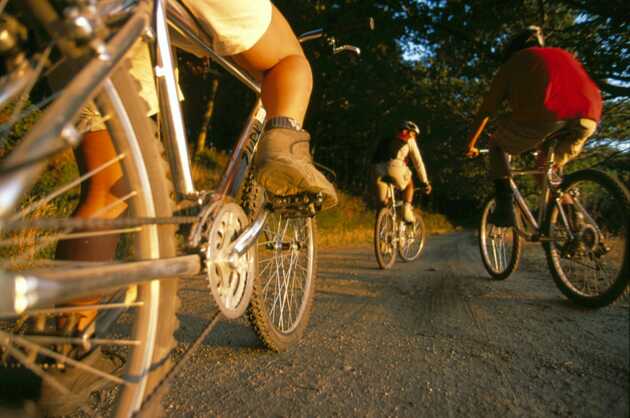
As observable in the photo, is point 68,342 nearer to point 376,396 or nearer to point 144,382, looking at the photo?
point 144,382

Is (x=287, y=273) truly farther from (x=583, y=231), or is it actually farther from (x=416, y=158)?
(x=416, y=158)

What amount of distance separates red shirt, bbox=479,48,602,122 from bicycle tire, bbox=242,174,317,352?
1753 millimetres

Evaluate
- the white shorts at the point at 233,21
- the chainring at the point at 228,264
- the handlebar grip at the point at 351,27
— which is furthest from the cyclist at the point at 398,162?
the white shorts at the point at 233,21

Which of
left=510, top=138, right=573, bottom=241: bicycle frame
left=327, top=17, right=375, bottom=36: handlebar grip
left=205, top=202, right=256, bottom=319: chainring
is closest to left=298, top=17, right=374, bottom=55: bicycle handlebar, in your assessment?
left=327, top=17, right=375, bottom=36: handlebar grip

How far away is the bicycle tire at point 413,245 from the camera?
644 cm

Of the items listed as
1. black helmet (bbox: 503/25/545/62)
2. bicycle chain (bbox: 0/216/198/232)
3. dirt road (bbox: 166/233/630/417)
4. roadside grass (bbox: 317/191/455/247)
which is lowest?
roadside grass (bbox: 317/191/455/247)

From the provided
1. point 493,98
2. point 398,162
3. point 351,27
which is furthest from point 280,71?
point 398,162

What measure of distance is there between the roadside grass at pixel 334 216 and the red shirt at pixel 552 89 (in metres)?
3.95

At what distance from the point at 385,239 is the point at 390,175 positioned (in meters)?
1.09

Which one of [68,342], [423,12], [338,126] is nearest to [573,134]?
[68,342]

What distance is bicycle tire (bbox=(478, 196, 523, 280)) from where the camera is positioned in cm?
364

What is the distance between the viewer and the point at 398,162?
6355 millimetres

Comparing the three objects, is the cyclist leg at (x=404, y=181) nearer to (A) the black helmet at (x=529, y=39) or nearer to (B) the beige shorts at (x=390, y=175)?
(B) the beige shorts at (x=390, y=175)

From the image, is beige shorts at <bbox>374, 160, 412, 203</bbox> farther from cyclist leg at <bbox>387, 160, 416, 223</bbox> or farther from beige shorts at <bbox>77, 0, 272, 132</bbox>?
beige shorts at <bbox>77, 0, 272, 132</bbox>
